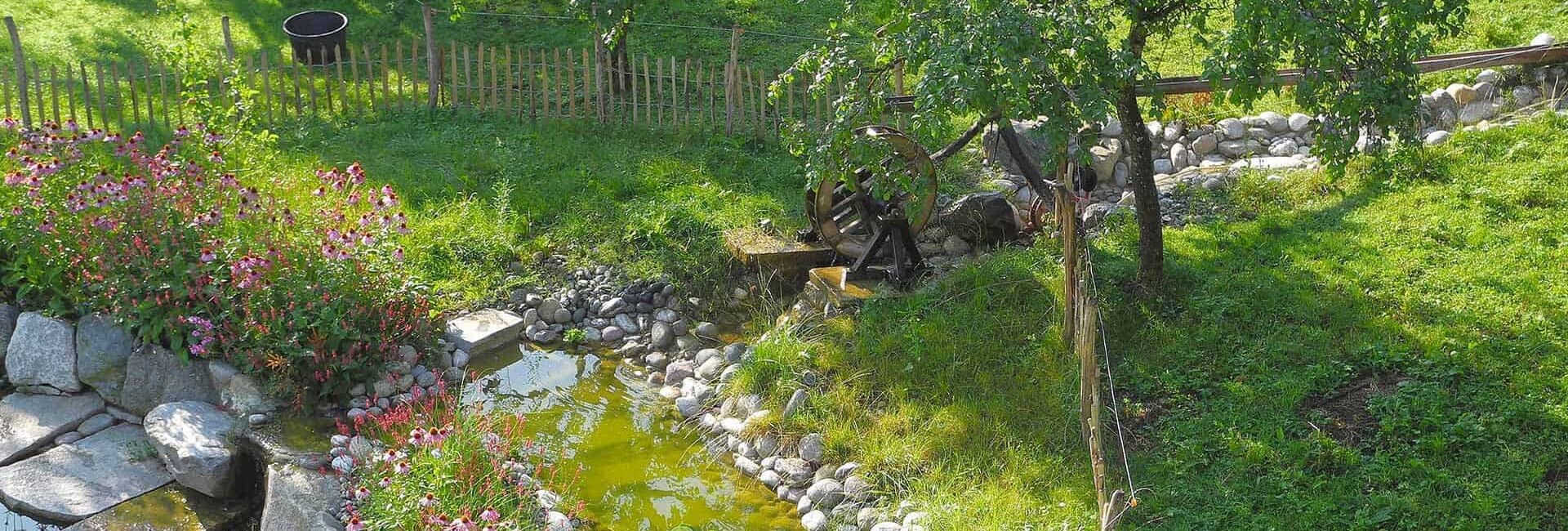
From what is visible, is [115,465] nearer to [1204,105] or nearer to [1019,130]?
[1019,130]

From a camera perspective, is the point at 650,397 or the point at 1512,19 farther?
the point at 1512,19

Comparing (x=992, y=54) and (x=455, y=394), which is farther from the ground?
(x=992, y=54)

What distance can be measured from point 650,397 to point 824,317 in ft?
4.21

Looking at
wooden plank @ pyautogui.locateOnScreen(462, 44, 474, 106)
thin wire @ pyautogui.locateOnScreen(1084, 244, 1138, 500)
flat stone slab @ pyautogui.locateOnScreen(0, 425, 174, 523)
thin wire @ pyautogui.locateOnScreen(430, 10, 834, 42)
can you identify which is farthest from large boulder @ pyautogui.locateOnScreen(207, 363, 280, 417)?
thin wire @ pyautogui.locateOnScreen(430, 10, 834, 42)

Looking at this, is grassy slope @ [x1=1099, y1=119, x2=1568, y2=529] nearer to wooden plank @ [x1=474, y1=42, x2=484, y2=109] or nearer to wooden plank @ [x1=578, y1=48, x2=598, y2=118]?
wooden plank @ [x1=578, y1=48, x2=598, y2=118]

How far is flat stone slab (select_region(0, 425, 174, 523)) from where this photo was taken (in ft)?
21.2

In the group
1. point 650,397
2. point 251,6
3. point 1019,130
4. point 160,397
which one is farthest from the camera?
point 251,6

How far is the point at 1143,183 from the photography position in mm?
7191

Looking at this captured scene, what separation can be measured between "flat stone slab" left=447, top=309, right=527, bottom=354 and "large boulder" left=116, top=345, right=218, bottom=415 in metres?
1.58

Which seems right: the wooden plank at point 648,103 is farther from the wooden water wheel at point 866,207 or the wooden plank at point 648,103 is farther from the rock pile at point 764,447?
the rock pile at point 764,447

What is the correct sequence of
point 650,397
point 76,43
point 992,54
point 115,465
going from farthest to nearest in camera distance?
point 76,43 → point 650,397 → point 115,465 → point 992,54

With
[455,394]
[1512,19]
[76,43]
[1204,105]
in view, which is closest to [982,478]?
[455,394]

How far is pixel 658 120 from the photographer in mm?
11477

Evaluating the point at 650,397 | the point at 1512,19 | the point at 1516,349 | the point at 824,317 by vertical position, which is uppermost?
the point at 1512,19
